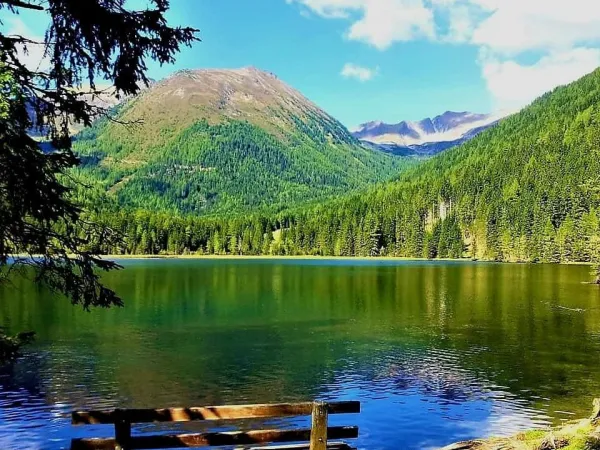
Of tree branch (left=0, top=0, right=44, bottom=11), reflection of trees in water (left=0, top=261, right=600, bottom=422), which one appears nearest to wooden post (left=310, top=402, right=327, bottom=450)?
tree branch (left=0, top=0, right=44, bottom=11)

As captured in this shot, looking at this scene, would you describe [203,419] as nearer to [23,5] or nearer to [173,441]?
[173,441]

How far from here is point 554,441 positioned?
15.7 m

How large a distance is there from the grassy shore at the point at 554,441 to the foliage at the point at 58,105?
1152cm

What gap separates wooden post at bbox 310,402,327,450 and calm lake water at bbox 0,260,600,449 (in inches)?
291

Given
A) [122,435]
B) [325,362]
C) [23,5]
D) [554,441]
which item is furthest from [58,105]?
[325,362]

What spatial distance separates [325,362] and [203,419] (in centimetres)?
2689

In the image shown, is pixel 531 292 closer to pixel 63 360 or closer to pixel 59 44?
pixel 63 360

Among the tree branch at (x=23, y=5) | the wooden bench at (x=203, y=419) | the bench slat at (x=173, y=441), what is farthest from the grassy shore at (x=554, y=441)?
the tree branch at (x=23, y=5)

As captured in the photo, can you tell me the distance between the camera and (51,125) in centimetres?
1196

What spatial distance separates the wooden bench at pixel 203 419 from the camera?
11789 mm

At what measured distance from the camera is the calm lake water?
26.1m

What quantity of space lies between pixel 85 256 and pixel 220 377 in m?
22.9

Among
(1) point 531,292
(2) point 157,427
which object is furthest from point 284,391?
→ (1) point 531,292

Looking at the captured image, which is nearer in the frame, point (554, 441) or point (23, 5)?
point (23, 5)
